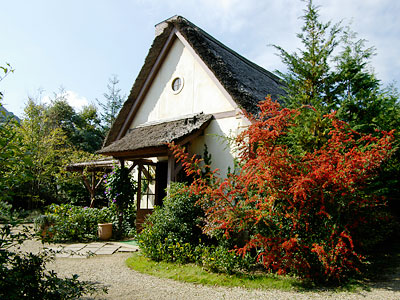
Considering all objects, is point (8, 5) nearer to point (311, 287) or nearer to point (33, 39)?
point (33, 39)

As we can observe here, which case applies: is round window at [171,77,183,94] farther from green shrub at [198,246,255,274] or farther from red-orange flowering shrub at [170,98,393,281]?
green shrub at [198,246,255,274]

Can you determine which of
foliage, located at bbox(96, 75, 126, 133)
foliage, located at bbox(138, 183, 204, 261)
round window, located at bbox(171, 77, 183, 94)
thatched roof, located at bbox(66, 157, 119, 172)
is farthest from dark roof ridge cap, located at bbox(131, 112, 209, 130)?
foliage, located at bbox(96, 75, 126, 133)

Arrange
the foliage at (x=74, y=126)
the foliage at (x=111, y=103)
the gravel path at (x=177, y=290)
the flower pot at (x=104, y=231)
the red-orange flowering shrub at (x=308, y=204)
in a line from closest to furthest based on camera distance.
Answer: the gravel path at (x=177, y=290)
the red-orange flowering shrub at (x=308, y=204)
the flower pot at (x=104, y=231)
the foliage at (x=74, y=126)
the foliage at (x=111, y=103)

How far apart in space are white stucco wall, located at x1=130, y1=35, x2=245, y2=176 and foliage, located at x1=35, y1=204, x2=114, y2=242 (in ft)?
11.8

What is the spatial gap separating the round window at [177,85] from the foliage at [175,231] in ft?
13.9

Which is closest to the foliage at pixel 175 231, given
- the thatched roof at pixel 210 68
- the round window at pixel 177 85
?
the thatched roof at pixel 210 68

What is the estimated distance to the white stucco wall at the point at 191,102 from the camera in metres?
7.90

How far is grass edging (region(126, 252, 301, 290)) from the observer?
446 cm

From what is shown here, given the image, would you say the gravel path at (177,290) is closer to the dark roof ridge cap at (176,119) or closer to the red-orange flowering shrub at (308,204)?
the red-orange flowering shrub at (308,204)

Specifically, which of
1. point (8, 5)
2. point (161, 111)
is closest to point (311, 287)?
point (8, 5)

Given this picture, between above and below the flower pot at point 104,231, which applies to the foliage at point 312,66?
above

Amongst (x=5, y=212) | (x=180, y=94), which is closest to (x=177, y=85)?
(x=180, y=94)

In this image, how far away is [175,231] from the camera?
616cm

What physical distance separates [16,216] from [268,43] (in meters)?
5.89
